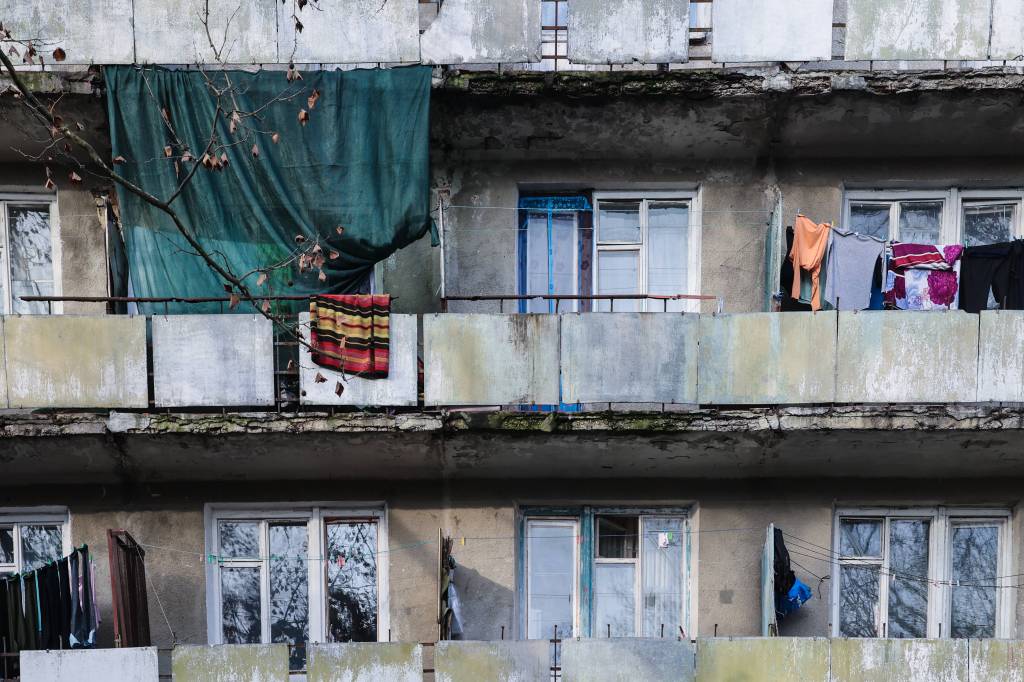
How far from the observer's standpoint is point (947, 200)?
348 inches

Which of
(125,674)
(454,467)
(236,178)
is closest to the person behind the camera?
(125,674)

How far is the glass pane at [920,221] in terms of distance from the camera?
8891 millimetres

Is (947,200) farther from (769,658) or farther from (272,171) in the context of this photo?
(272,171)

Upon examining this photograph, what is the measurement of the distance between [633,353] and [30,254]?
6120 mm

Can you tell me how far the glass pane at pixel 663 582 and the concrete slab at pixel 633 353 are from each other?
181 centimetres

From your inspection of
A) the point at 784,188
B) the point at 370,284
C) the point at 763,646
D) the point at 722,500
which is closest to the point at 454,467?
the point at 370,284

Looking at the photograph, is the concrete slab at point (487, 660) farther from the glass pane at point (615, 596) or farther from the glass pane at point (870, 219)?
the glass pane at point (870, 219)

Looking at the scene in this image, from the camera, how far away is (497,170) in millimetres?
8641

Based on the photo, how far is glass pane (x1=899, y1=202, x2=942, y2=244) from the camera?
8.89 m

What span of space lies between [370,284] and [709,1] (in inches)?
172

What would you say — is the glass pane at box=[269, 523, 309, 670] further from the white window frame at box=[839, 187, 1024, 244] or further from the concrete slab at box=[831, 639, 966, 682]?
the white window frame at box=[839, 187, 1024, 244]

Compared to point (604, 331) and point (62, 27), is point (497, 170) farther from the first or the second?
point (62, 27)

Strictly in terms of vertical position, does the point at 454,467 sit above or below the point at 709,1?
below

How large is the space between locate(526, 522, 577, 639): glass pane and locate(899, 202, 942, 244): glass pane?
4.54m
